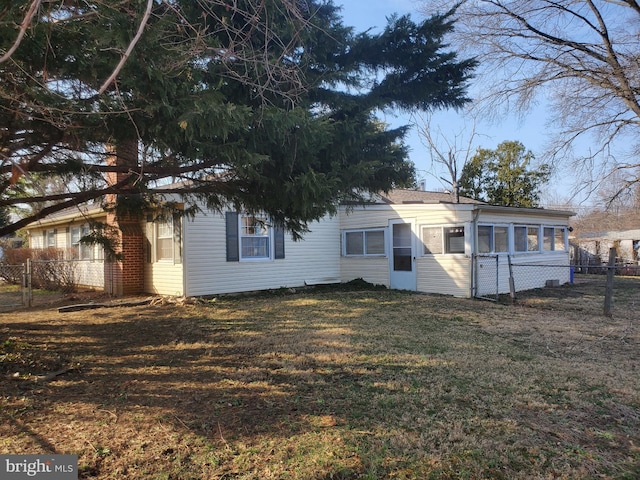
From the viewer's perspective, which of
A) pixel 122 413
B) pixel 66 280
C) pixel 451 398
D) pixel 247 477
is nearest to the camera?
pixel 247 477

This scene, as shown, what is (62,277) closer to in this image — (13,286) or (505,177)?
(13,286)

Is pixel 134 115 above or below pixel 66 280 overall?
above

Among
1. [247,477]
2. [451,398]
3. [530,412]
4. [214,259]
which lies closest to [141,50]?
[247,477]

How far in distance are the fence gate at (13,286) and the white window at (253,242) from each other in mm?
5472

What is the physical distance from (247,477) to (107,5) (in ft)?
11.8

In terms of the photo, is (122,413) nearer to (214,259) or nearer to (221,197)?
Result: (221,197)

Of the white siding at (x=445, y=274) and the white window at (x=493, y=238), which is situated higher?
the white window at (x=493, y=238)

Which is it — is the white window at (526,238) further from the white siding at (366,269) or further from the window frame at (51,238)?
the window frame at (51,238)

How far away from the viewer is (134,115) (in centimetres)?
423

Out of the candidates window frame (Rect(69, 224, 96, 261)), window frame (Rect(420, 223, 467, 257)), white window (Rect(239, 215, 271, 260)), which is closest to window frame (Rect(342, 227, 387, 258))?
window frame (Rect(420, 223, 467, 257))

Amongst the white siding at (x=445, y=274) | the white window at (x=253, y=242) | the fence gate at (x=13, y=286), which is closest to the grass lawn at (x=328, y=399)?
the fence gate at (x=13, y=286)

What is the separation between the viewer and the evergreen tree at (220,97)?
3826 millimetres

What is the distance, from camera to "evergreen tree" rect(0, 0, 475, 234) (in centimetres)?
383

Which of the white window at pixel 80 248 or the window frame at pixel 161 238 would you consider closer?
the window frame at pixel 161 238
